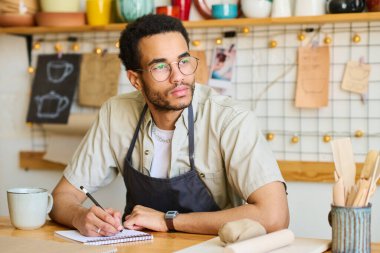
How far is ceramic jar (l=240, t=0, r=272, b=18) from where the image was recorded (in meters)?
2.70

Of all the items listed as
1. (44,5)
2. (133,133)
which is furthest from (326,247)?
(44,5)

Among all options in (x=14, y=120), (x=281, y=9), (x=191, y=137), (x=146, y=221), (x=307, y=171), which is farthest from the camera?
(x=14, y=120)

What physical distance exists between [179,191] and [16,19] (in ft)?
4.78

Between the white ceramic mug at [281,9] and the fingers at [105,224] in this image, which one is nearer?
the fingers at [105,224]

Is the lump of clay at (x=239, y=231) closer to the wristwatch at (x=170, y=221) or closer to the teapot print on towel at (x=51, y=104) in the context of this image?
the wristwatch at (x=170, y=221)

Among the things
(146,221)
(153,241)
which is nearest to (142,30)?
(146,221)

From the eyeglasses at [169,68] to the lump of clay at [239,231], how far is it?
67 cm

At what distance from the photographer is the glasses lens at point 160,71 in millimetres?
2076

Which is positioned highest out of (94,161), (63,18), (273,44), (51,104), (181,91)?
(63,18)

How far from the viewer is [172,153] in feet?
6.99

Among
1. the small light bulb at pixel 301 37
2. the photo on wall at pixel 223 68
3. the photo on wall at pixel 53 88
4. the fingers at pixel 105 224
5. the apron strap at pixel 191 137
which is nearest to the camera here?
the fingers at pixel 105 224

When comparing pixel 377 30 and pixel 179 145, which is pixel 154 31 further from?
pixel 377 30

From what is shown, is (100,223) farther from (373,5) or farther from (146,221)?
(373,5)

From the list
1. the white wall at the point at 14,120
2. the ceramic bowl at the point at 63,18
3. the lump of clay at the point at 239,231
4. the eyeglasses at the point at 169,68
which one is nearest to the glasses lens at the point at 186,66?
the eyeglasses at the point at 169,68
